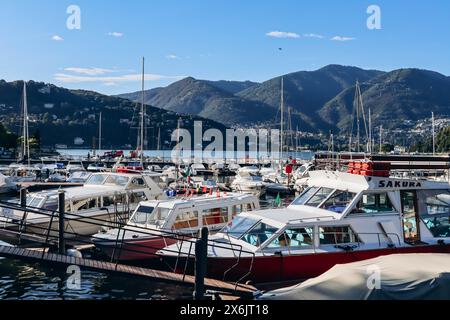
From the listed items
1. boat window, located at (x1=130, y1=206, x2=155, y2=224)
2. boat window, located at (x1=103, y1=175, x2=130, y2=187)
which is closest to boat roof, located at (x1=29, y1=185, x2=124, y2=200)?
boat window, located at (x1=103, y1=175, x2=130, y2=187)

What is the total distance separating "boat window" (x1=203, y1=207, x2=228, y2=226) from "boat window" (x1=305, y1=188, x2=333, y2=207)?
452 centimetres

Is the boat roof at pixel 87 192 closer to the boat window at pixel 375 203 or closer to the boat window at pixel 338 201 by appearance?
the boat window at pixel 338 201

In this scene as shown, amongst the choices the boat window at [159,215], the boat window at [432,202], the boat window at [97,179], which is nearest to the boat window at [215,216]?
the boat window at [159,215]

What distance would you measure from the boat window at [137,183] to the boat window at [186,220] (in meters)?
7.56

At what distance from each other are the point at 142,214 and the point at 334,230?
786cm

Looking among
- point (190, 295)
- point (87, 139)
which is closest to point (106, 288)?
point (190, 295)

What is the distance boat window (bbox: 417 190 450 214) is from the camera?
53.4ft

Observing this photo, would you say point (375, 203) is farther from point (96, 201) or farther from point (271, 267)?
point (96, 201)

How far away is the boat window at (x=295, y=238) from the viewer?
14750 mm

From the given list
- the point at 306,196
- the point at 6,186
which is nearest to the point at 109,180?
the point at 306,196

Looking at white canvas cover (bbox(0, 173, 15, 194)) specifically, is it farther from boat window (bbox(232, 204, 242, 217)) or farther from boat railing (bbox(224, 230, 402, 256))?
boat railing (bbox(224, 230, 402, 256))

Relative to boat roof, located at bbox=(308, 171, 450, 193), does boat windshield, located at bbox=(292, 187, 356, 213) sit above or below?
below

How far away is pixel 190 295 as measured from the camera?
48.3 feet

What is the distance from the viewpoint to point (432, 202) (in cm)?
1672
